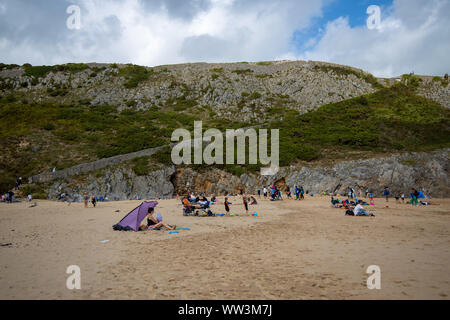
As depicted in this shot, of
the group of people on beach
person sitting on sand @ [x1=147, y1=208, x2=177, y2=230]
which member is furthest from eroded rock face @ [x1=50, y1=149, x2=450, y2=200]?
person sitting on sand @ [x1=147, y1=208, x2=177, y2=230]

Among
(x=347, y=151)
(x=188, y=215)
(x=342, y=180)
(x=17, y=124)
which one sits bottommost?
(x=188, y=215)

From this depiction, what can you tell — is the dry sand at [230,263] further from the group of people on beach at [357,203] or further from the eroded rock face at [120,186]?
the eroded rock face at [120,186]

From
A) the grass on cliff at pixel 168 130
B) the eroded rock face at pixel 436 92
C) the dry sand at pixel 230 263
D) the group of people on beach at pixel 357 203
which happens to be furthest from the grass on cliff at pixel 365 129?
the dry sand at pixel 230 263

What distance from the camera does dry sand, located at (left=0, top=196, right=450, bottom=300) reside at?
4590 mm

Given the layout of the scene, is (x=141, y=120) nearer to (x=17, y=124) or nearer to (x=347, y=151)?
(x=17, y=124)

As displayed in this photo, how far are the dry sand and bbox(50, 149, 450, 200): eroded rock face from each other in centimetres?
1958

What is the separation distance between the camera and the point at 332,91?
226ft

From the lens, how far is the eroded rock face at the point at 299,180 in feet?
94.3

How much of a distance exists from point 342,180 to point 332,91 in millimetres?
46342

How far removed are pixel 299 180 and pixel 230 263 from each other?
26.7 m

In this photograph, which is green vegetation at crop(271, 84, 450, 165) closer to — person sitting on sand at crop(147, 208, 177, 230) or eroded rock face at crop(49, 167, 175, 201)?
eroded rock face at crop(49, 167, 175, 201)
